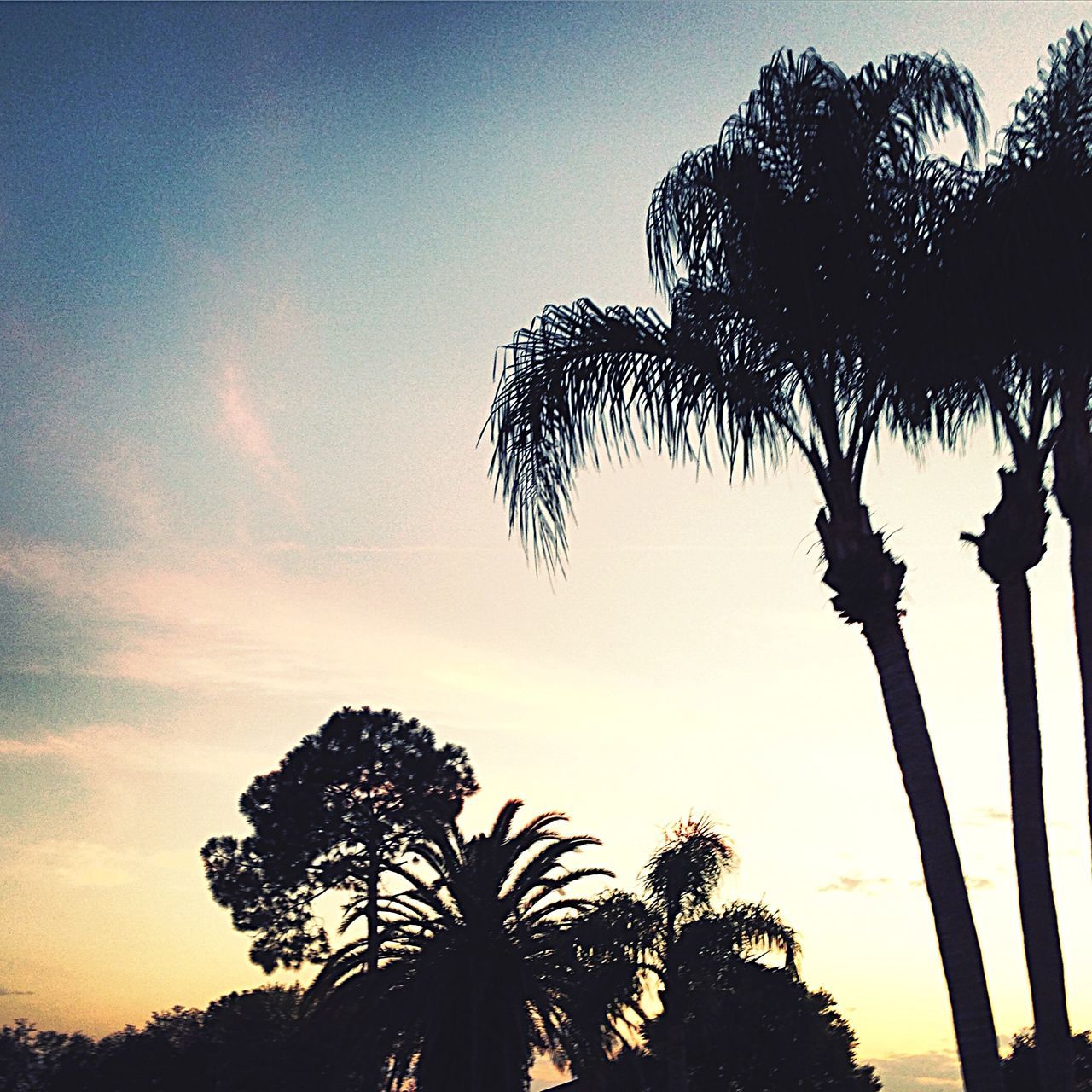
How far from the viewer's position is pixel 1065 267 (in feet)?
41.5

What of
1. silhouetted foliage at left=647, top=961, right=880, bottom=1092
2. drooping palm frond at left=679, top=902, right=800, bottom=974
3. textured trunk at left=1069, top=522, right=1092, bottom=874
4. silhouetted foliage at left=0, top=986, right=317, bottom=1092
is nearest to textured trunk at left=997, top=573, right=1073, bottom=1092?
textured trunk at left=1069, top=522, right=1092, bottom=874

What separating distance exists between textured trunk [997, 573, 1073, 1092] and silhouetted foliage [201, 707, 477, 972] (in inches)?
1456

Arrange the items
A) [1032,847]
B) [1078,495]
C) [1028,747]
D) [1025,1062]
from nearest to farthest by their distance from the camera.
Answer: [1032,847], [1028,747], [1078,495], [1025,1062]

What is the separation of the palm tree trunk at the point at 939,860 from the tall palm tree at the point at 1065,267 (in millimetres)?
2487

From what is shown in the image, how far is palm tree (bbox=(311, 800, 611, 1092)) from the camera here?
1221 inches

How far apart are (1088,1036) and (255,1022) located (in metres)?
30.3

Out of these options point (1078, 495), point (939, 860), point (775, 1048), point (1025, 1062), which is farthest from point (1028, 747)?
point (775, 1048)

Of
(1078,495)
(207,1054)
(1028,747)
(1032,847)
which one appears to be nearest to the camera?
(1032,847)

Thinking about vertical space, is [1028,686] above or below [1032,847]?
above

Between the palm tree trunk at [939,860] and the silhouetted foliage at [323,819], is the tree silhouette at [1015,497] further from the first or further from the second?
the silhouetted foliage at [323,819]

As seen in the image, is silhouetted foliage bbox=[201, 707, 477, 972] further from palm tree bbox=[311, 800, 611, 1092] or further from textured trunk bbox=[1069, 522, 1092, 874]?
textured trunk bbox=[1069, 522, 1092, 874]

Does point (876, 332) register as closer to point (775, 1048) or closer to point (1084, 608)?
point (1084, 608)

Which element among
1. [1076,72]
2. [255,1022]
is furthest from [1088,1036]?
[1076,72]

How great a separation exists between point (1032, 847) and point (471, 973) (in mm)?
21576
